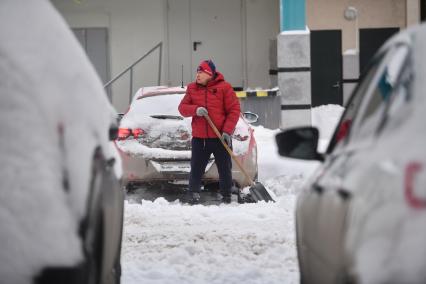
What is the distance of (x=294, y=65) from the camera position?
15281 millimetres

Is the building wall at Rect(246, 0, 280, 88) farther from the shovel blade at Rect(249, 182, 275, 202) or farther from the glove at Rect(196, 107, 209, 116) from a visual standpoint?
the glove at Rect(196, 107, 209, 116)

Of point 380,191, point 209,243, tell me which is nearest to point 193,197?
point 209,243

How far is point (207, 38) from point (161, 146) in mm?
11196

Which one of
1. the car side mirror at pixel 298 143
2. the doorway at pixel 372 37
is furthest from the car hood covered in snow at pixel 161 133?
the doorway at pixel 372 37

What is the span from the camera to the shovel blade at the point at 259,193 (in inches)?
374

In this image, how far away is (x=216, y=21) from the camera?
20562 mm

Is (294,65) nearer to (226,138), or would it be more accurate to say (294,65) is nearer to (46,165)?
(226,138)

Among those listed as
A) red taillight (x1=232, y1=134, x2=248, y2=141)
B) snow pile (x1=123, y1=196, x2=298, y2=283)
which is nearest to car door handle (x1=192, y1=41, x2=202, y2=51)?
red taillight (x1=232, y1=134, x2=248, y2=141)

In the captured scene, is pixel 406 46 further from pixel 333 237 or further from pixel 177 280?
pixel 177 280

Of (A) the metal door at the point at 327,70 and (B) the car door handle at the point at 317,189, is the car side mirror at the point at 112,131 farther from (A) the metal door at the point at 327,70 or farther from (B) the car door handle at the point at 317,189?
(A) the metal door at the point at 327,70

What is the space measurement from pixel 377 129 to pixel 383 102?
21cm

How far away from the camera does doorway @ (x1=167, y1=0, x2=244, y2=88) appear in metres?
→ 20.5

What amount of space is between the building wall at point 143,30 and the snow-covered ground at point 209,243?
10.1 m

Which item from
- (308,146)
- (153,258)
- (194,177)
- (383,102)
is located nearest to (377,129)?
(383,102)
